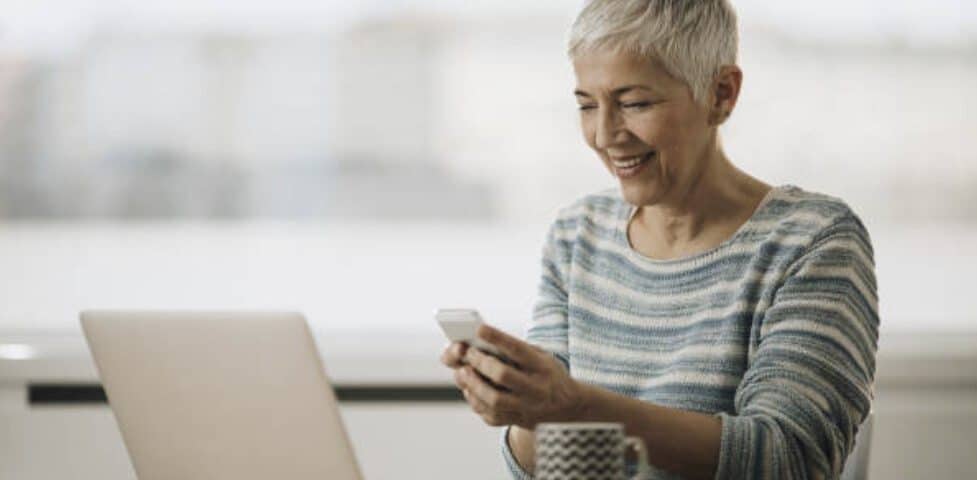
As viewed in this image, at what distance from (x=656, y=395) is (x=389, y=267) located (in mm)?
1383

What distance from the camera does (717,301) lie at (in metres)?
1.96

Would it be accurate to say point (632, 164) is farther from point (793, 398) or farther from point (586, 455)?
point (586, 455)

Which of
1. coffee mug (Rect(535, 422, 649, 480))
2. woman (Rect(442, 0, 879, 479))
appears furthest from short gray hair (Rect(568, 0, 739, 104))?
coffee mug (Rect(535, 422, 649, 480))

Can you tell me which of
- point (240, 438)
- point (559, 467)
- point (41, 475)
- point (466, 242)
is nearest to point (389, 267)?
point (466, 242)

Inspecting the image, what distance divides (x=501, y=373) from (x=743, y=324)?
1.67ft

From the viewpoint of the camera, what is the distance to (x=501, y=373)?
1.53 meters

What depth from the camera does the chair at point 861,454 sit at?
199 centimetres

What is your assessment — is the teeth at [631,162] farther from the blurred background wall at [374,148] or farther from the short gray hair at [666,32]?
the blurred background wall at [374,148]

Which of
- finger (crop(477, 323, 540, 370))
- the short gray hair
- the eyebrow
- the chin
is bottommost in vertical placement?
finger (crop(477, 323, 540, 370))

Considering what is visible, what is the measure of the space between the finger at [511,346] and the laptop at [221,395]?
0.24 m

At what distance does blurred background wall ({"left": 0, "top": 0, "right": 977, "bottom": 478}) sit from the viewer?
3.24 metres

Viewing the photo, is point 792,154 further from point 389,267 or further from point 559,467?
point 559,467

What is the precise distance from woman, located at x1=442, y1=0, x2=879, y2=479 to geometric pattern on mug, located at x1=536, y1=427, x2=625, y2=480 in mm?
248

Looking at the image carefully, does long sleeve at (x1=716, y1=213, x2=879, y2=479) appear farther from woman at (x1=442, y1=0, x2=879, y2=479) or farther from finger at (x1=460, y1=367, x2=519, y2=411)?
finger at (x1=460, y1=367, x2=519, y2=411)
